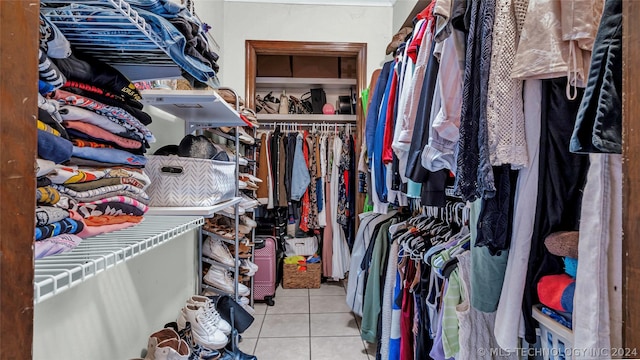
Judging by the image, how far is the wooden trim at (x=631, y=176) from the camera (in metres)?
0.37

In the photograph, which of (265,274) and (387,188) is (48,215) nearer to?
(387,188)

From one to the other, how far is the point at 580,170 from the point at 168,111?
1514 mm

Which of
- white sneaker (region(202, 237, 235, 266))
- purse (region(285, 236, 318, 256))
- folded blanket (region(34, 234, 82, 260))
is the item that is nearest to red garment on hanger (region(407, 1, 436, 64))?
folded blanket (region(34, 234, 82, 260))

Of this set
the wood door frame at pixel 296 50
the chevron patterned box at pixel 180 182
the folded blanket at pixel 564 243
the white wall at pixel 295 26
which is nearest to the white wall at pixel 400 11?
the white wall at pixel 295 26

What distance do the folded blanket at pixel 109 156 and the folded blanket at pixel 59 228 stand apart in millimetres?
194

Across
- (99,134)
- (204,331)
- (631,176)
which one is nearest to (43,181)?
(99,134)

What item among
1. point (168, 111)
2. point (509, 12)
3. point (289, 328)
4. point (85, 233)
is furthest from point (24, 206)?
point (289, 328)

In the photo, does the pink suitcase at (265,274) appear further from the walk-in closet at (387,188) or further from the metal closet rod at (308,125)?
the metal closet rod at (308,125)

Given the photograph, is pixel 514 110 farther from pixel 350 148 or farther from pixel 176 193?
pixel 350 148

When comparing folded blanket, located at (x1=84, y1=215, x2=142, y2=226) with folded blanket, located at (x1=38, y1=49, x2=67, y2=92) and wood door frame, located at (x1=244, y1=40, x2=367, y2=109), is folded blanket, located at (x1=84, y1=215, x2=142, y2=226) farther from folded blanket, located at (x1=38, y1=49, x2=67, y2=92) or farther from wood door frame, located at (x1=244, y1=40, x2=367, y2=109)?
wood door frame, located at (x1=244, y1=40, x2=367, y2=109)

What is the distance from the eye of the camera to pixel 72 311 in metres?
0.94

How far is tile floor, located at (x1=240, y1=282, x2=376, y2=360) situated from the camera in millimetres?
1987

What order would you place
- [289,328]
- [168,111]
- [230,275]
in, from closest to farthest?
[168,111]
[230,275]
[289,328]

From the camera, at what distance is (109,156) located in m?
0.72
